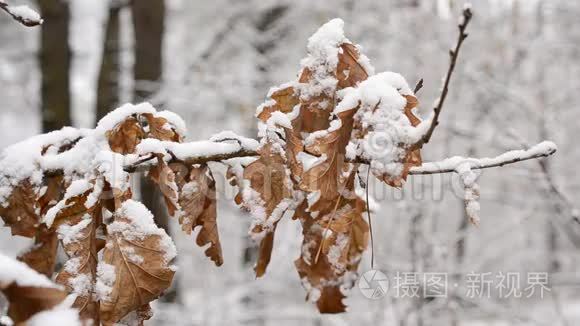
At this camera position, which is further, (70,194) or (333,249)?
(333,249)

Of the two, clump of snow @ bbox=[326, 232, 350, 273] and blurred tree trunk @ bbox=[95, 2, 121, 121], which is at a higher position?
blurred tree trunk @ bbox=[95, 2, 121, 121]

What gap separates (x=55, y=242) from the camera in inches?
39.2

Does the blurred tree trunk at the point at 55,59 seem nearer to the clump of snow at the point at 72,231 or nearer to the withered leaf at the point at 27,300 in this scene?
the clump of snow at the point at 72,231

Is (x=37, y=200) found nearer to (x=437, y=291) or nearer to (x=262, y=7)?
(x=437, y=291)

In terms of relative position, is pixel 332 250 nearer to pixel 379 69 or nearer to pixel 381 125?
pixel 381 125

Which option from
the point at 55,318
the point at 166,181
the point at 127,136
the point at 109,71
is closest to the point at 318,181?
the point at 166,181

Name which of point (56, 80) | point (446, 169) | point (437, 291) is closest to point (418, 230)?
point (437, 291)

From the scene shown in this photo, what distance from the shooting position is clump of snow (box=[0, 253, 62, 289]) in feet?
1.72

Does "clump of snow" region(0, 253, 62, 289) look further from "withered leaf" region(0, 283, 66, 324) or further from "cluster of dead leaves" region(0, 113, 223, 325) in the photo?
"cluster of dead leaves" region(0, 113, 223, 325)

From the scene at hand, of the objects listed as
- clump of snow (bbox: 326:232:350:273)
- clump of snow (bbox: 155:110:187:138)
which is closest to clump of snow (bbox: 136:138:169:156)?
clump of snow (bbox: 155:110:187:138)

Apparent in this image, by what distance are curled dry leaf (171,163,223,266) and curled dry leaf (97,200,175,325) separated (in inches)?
3.5

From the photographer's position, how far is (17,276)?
1.74 ft

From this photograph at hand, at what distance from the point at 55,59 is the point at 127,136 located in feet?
11.5

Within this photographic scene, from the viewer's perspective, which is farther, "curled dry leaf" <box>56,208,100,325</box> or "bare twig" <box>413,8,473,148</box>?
"curled dry leaf" <box>56,208,100,325</box>
